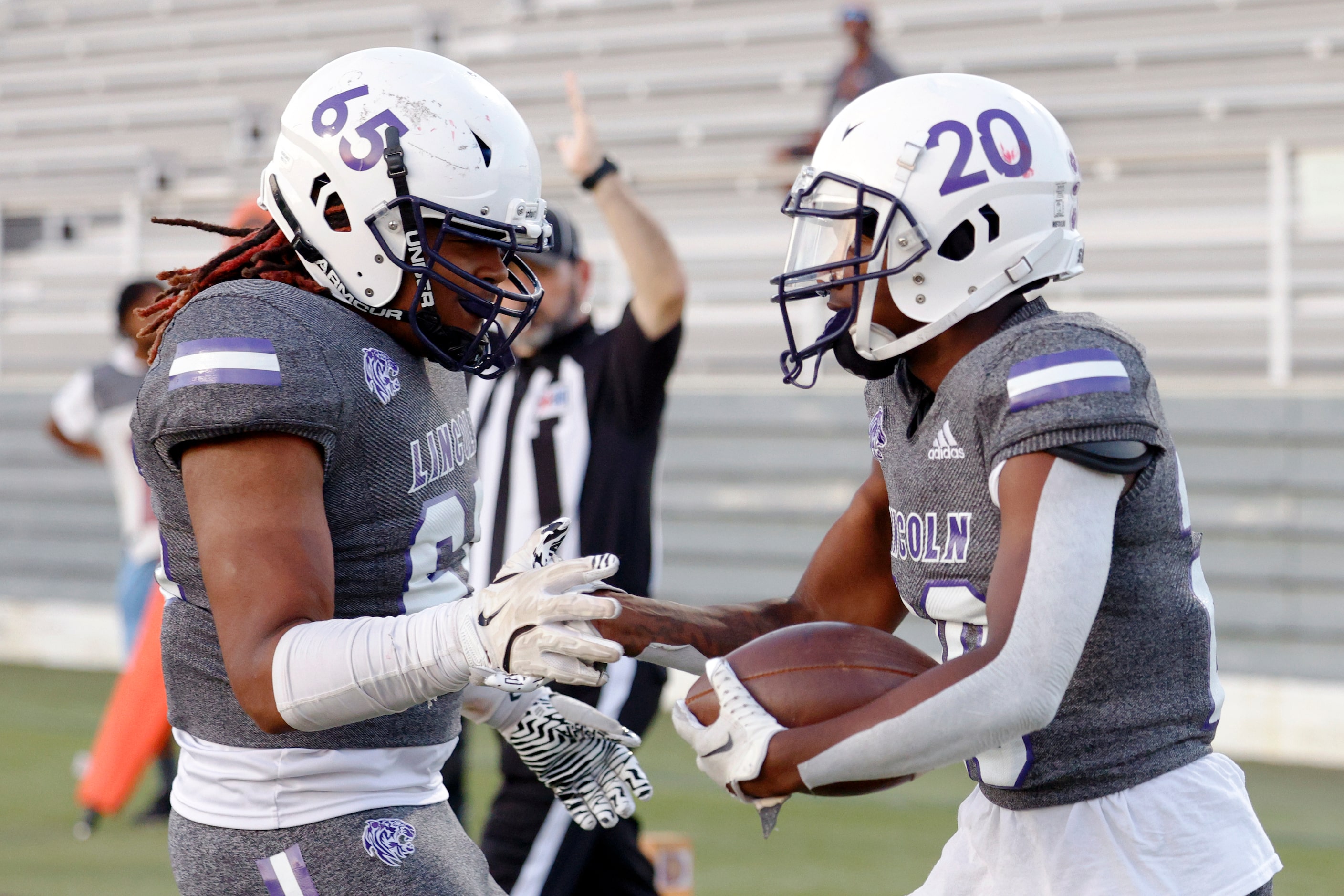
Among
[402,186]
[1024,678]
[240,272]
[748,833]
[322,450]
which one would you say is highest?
[402,186]

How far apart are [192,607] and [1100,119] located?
26.3 ft

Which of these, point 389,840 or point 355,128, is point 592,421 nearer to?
point 355,128

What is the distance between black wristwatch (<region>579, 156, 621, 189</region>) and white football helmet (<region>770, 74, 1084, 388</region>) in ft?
5.76

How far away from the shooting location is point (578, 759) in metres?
2.47

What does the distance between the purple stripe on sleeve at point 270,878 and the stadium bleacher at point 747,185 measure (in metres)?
5.17

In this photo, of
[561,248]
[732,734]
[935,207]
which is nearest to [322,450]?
[732,734]

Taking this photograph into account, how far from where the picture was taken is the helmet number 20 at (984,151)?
2.05m

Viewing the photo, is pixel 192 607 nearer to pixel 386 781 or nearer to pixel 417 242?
pixel 386 781

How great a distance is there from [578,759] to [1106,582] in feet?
3.24

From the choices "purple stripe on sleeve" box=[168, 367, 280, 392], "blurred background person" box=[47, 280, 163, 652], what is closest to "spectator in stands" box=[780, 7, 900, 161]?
"blurred background person" box=[47, 280, 163, 652]

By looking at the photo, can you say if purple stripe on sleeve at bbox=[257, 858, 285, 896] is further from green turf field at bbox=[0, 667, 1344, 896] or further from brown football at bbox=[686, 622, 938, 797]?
green turf field at bbox=[0, 667, 1344, 896]

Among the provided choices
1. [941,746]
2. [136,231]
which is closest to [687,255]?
[136,231]

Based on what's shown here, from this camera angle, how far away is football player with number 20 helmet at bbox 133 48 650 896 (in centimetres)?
179

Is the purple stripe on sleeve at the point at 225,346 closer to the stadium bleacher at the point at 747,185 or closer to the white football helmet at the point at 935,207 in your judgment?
the white football helmet at the point at 935,207
